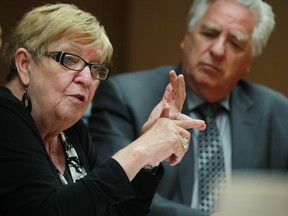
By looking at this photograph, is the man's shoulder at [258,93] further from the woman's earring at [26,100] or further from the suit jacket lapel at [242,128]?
the woman's earring at [26,100]

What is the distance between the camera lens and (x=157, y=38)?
135 inches

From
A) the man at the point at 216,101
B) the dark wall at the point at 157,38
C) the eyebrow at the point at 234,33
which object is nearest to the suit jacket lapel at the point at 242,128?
the man at the point at 216,101

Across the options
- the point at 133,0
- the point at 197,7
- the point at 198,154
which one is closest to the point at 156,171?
the point at 198,154

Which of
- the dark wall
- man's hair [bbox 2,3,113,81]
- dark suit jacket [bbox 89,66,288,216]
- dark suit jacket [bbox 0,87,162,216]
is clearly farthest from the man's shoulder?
dark suit jacket [bbox 0,87,162,216]

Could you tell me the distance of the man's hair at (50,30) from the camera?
1.64m

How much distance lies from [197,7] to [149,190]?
122 cm

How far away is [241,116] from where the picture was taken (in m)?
2.64

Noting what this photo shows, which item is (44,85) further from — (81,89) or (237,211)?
(237,211)

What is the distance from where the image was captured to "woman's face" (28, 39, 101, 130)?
1.64 meters

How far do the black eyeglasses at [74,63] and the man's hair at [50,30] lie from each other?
3 cm

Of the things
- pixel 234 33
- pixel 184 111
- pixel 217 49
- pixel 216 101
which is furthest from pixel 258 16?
pixel 184 111

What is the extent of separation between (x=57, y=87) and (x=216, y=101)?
3.75 feet

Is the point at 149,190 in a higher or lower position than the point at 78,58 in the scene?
lower

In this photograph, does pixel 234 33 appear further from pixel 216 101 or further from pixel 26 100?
pixel 26 100
